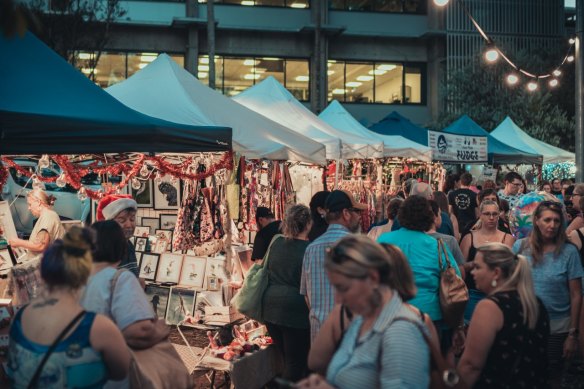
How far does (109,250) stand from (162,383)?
75 centimetres

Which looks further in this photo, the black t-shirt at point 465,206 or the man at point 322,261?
the black t-shirt at point 465,206

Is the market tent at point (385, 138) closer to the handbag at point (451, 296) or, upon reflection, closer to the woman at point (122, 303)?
the handbag at point (451, 296)

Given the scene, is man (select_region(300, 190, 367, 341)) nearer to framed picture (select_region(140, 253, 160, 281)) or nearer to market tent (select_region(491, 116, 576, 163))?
framed picture (select_region(140, 253, 160, 281))

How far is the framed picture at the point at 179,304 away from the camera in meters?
8.29

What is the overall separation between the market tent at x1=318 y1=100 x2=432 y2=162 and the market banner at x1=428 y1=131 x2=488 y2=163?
0.49m

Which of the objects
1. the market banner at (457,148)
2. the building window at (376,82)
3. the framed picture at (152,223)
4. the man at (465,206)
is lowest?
the framed picture at (152,223)

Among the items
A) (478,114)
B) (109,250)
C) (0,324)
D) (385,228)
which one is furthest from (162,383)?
(478,114)

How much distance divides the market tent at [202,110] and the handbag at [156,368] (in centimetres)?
475

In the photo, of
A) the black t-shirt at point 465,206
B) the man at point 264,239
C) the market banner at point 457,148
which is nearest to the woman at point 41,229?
the man at point 264,239

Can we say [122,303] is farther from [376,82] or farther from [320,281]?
[376,82]

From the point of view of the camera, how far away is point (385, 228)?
758 centimetres

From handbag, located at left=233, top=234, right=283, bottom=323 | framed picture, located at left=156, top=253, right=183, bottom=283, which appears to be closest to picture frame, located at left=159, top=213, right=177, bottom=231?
framed picture, located at left=156, top=253, right=183, bottom=283

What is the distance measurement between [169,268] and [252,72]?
2578 cm

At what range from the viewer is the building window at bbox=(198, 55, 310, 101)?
33.2 meters
